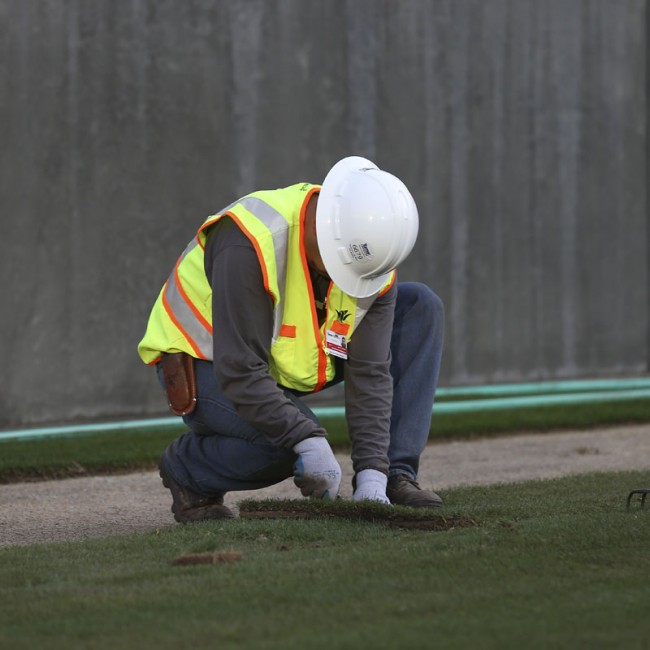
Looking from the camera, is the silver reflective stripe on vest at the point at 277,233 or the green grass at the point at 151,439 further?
the green grass at the point at 151,439

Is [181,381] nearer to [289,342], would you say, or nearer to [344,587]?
[289,342]

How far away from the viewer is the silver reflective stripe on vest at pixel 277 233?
3.43 meters

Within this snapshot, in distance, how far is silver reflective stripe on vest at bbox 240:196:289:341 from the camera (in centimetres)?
343

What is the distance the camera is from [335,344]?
11.8 feet

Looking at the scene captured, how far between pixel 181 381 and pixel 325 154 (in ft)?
12.5

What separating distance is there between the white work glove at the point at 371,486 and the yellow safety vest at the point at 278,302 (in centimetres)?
30

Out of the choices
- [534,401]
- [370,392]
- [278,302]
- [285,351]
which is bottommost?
[534,401]

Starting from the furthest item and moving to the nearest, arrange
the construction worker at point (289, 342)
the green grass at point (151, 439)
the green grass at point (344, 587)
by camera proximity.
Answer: the green grass at point (151, 439)
the construction worker at point (289, 342)
the green grass at point (344, 587)

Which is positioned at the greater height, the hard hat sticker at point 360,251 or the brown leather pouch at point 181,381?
the hard hat sticker at point 360,251

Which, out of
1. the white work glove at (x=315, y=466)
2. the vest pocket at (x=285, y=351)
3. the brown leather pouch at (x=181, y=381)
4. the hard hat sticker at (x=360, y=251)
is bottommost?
the white work glove at (x=315, y=466)

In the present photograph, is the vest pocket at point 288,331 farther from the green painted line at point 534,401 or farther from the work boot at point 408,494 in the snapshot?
the green painted line at point 534,401

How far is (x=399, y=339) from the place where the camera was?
3951 millimetres

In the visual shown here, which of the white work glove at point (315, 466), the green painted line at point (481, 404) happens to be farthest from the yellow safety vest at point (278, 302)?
the green painted line at point (481, 404)

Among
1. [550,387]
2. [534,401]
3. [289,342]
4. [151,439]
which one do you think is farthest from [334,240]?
[550,387]
